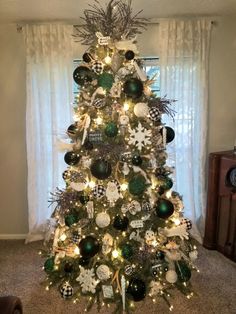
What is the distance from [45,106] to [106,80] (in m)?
1.33

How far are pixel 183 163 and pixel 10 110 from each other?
1.83m

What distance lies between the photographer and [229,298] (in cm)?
223

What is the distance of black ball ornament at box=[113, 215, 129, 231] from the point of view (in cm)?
182

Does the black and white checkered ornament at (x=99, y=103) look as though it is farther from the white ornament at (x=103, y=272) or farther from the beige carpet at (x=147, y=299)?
the beige carpet at (x=147, y=299)

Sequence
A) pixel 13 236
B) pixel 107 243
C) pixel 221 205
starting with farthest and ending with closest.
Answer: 1. pixel 13 236
2. pixel 221 205
3. pixel 107 243

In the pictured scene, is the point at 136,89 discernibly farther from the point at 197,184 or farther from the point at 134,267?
the point at 197,184

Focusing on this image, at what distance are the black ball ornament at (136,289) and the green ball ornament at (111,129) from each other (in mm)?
897

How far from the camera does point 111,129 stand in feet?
5.89

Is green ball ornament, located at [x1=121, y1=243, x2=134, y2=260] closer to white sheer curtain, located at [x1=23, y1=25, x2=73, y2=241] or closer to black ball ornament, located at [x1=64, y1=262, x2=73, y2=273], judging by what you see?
black ball ornament, located at [x1=64, y1=262, x2=73, y2=273]

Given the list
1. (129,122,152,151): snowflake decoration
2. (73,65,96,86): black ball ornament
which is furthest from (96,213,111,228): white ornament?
(73,65,96,86): black ball ornament

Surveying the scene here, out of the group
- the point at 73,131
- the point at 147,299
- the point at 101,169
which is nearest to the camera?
the point at 101,169

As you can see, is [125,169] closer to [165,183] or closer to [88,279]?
[165,183]

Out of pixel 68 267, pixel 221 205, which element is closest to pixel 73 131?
pixel 68 267

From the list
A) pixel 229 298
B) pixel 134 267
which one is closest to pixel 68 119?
pixel 134 267
